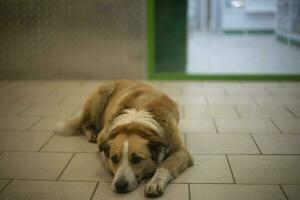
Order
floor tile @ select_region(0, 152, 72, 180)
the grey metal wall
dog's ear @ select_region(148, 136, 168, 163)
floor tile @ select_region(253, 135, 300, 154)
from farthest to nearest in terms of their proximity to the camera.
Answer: the grey metal wall
floor tile @ select_region(253, 135, 300, 154)
floor tile @ select_region(0, 152, 72, 180)
dog's ear @ select_region(148, 136, 168, 163)

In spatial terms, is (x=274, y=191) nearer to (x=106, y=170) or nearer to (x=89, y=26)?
(x=106, y=170)

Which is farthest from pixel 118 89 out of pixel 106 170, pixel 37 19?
pixel 37 19

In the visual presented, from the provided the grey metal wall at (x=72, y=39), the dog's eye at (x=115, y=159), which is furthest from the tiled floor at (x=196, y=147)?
the grey metal wall at (x=72, y=39)

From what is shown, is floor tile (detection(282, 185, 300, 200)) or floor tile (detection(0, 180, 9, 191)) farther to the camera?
floor tile (detection(0, 180, 9, 191))

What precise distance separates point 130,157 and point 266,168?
0.95m

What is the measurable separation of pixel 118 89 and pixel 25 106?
136 cm

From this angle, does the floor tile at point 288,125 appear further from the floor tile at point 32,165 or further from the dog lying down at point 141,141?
the floor tile at point 32,165

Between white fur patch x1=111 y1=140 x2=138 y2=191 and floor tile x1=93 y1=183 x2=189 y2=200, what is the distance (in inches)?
1.8

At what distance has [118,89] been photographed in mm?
3338

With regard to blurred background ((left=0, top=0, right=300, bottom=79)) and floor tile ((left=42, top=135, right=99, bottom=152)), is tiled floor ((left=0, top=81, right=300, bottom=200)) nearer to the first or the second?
floor tile ((left=42, top=135, right=99, bottom=152))

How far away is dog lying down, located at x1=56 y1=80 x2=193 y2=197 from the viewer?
233 centimetres

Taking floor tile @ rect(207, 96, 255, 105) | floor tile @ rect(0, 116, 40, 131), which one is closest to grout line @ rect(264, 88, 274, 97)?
floor tile @ rect(207, 96, 255, 105)

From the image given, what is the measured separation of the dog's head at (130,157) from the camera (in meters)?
2.31

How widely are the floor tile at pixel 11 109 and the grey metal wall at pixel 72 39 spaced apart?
1310mm
